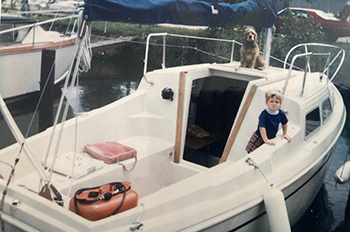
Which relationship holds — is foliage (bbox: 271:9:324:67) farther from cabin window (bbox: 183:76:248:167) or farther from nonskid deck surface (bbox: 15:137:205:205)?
nonskid deck surface (bbox: 15:137:205:205)

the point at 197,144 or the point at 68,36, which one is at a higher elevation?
the point at 68,36

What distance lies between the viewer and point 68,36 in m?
2.22

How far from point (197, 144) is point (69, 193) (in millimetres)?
1278

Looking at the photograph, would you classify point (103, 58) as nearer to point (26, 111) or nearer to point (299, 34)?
point (26, 111)

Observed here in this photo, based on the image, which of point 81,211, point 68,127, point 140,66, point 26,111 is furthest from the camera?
point 140,66

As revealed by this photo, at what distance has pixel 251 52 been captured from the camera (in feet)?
10.5

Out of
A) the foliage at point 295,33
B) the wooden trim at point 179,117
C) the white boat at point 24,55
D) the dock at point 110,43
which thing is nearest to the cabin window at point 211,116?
the wooden trim at point 179,117

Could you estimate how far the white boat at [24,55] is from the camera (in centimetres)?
222

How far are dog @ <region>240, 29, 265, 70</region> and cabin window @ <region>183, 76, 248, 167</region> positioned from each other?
6.8 inches

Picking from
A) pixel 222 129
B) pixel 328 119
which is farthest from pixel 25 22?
Answer: pixel 328 119

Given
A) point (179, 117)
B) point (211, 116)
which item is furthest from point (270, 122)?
point (211, 116)

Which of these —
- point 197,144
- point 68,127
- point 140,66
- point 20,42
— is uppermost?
point 20,42

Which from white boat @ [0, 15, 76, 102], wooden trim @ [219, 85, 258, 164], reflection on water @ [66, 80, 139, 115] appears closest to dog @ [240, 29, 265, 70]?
wooden trim @ [219, 85, 258, 164]

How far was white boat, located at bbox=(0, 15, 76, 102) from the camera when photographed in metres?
2.22
